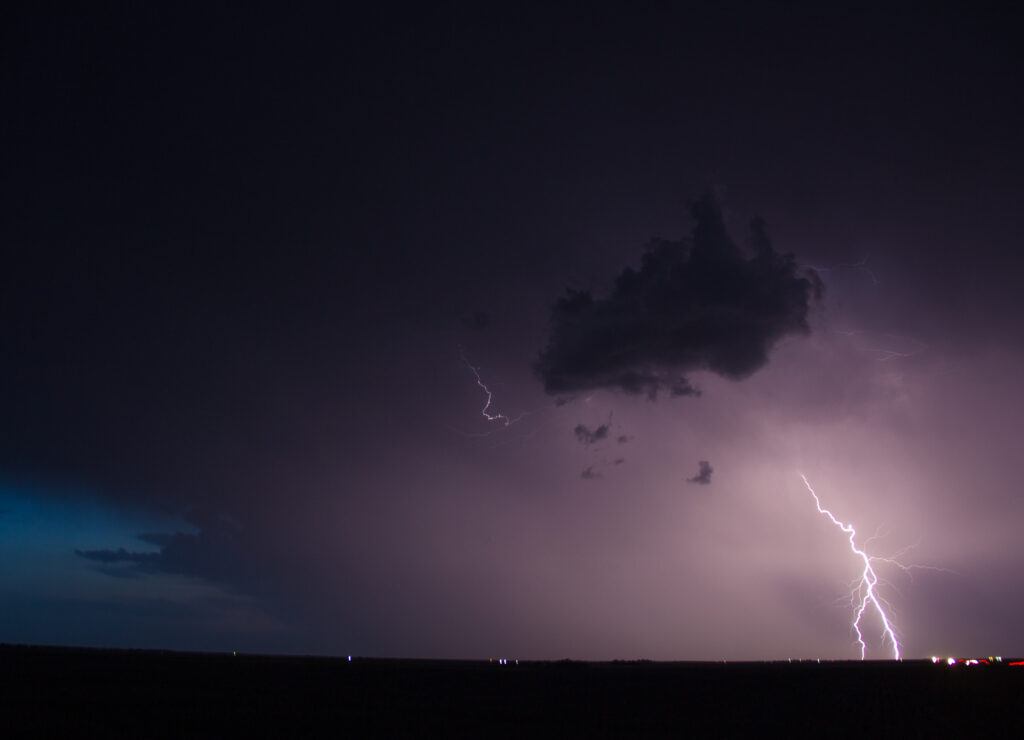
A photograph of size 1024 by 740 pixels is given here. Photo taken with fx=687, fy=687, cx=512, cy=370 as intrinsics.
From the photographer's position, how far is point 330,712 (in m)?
24.3

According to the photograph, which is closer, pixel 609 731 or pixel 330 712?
pixel 609 731

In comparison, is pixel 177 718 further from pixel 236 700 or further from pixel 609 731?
pixel 609 731

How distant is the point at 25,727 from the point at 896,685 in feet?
136

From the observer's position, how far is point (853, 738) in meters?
18.9

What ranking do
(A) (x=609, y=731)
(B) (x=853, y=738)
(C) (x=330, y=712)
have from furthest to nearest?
(C) (x=330, y=712) → (A) (x=609, y=731) → (B) (x=853, y=738)

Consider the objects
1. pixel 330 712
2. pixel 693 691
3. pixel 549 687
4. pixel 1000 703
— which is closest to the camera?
pixel 330 712

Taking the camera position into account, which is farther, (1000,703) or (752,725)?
(1000,703)

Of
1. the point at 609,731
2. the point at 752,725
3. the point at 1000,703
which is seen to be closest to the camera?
the point at 609,731

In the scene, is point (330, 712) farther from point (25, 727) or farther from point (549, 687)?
point (549, 687)

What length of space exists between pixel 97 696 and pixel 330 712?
11622mm

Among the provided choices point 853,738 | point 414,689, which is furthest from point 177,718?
point 853,738

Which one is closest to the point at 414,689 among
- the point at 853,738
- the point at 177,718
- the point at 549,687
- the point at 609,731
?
the point at 549,687

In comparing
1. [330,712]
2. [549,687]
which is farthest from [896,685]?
[330,712]

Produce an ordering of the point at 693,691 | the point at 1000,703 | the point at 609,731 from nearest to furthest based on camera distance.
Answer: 1. the point at 609,731
2. the point at 1000,703
3. the point at 693,691
